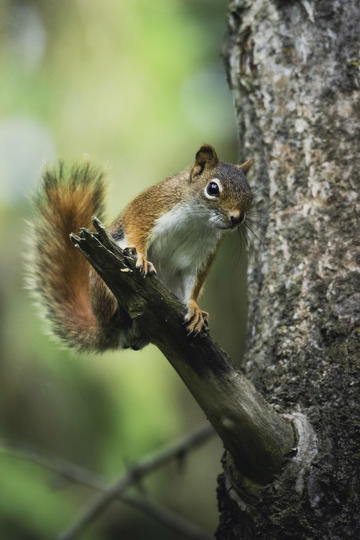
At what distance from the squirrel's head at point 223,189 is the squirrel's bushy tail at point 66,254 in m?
0.40

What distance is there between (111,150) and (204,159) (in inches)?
53.7

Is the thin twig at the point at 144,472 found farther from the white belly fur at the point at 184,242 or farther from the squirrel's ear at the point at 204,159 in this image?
the squirrel's ear at the point at 204,159

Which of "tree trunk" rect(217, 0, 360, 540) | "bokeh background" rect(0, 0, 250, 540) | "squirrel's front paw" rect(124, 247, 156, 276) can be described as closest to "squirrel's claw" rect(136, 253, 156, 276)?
"squirrel's front paw" rect(124, 247, 156, 276)

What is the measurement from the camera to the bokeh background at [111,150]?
3.30 m

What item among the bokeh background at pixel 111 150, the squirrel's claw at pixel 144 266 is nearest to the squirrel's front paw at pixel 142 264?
the squirrel's claw at pixel 144 266

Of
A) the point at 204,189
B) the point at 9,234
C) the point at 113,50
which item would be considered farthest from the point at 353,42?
the point at 9,234

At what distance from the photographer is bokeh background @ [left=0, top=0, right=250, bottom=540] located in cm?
330

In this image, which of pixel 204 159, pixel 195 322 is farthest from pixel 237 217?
pixel 195 322

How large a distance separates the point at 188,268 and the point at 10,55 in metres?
2.10

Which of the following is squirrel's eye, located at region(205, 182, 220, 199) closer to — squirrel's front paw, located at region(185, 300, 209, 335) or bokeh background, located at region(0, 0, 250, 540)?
squirrel's front paw, located at region(185, 300, 209, 335)

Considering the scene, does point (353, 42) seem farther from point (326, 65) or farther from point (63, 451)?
point (63, 451)

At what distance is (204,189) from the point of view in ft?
7.26

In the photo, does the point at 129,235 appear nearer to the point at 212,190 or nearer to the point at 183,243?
the point at 183,243

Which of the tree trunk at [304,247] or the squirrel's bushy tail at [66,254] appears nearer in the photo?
the tree trunk at [304,247]
